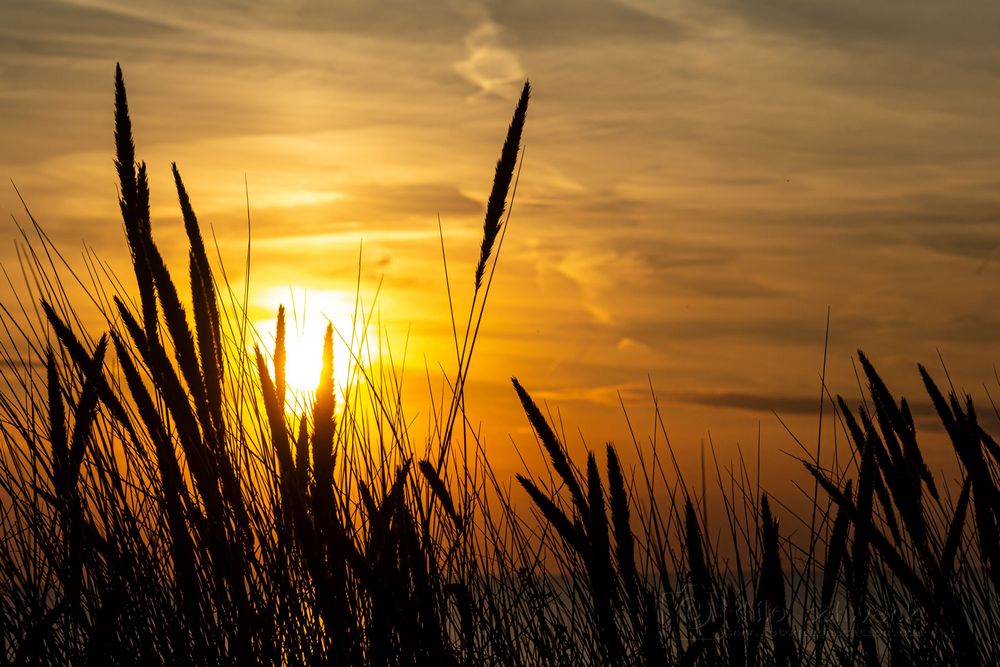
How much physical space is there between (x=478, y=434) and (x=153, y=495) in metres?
0.86

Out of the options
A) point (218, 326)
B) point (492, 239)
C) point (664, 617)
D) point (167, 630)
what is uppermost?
point (492, 239)

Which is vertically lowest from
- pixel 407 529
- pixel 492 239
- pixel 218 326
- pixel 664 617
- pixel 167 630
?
pixel 664 617

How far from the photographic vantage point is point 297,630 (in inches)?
60.7

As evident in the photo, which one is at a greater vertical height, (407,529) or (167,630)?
(407,529)

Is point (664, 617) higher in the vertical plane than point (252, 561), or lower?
lower

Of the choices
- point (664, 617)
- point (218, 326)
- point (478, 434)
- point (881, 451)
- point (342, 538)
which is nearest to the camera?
point (342, 538)

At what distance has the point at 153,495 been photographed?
5.91 feet

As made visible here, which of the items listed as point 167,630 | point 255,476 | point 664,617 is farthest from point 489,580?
point 167,630

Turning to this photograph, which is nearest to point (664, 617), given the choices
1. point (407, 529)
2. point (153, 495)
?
point (407, 529)

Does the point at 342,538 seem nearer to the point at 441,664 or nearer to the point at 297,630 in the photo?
the point at 441,664

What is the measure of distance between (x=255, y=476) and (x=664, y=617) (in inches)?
33.3

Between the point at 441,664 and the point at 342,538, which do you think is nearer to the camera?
the point at 342,538

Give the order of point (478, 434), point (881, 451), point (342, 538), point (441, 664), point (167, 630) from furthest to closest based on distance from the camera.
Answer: point (478, 434) < point (881, 451) < point (167, 630) < point (441, 664) < point (342, 538)

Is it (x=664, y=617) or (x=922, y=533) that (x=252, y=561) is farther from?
(x=922, y=533)
